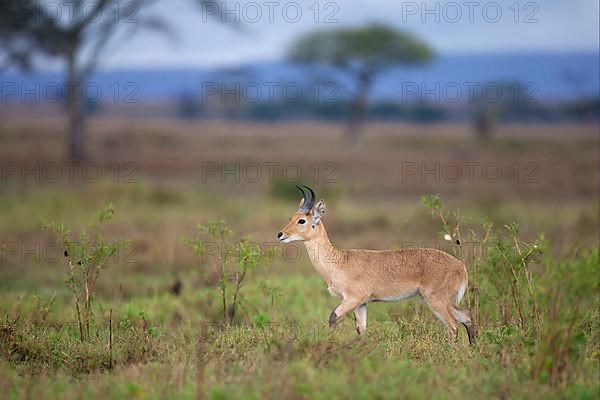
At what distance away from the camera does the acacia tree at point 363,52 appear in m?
44.1

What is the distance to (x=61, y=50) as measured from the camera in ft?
84.0

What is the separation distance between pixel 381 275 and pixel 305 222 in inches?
41.4

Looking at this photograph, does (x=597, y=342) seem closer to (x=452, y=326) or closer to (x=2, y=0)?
(x=452, y=326)

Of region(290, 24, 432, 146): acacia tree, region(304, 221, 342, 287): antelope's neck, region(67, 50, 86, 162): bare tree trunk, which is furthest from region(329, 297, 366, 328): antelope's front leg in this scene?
region(290, 24, 432, 146): acacia tree

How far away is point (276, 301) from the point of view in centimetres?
1129

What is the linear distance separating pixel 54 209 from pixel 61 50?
8.27m

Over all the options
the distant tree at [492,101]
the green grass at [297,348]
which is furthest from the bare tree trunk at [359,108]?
the green grass at [297,348]

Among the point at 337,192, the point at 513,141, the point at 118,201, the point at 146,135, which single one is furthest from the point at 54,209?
the point at 513,141

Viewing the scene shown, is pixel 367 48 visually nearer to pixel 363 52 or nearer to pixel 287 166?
pixel 363 52

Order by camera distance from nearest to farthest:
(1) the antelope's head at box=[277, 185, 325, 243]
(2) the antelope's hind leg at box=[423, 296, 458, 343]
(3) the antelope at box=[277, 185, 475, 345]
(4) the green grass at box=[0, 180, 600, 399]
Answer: (4) the green grass at box=[0, 180, 600, 399]
(2) the antelope's hind leg at box=[423, 296, 458, 343]
(3) the antelope at box=[277, 185, 475, 345]
(1) the antelope's head at box=[277, 185, 325, 243]

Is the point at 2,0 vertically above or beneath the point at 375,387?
above

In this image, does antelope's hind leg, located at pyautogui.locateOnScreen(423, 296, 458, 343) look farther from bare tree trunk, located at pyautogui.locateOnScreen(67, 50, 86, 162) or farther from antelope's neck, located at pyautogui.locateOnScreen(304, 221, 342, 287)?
bare tree trunk, located at pyautogui.locateOnScreen(67, 50, 86, 162)

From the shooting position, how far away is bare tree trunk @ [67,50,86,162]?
83.1 feet

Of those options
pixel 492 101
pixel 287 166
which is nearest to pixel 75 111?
pixel 287 166
